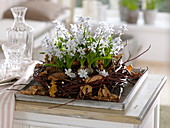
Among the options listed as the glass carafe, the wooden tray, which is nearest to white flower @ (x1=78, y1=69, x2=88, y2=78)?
the wooden tray

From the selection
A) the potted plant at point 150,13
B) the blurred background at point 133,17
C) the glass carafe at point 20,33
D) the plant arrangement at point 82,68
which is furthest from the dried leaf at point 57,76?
the potted plant at point 150,13

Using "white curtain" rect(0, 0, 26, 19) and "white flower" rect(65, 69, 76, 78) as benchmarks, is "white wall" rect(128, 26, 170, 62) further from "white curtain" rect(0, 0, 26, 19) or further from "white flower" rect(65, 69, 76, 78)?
"white flower" rect(65, 69, 76, 78)

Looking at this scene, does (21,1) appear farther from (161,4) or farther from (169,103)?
(169,103)

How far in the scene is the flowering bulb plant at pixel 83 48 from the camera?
1.73 m

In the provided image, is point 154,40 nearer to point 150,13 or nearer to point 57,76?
point 150,13

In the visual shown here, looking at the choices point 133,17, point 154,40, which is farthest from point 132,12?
point 154,40

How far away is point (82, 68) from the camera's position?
176cm

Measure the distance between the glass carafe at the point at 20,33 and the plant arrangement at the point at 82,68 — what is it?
38cm

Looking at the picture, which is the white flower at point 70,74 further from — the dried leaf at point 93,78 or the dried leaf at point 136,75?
the dried leaf at point 136,75

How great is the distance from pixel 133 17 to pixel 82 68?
3.20m

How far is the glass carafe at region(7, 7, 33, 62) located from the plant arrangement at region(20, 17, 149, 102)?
1.26 feet

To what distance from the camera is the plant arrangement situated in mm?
1707

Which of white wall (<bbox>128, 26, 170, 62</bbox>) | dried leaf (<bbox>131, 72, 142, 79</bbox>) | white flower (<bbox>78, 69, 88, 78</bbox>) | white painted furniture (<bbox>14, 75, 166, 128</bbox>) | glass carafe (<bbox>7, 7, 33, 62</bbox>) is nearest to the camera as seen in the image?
white painted furniture (<bbox>14, 75, 166, 128</bbox>)

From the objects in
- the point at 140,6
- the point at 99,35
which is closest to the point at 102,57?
the point at 99,35
